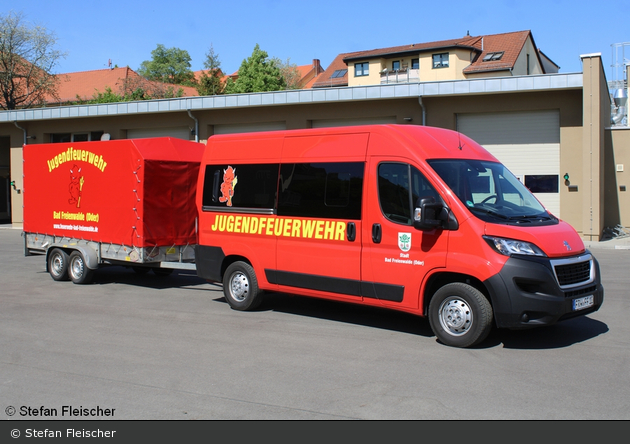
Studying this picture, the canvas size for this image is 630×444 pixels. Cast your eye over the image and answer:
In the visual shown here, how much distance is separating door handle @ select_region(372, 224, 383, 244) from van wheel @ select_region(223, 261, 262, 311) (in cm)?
224

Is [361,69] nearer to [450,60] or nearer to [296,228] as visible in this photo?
[450,60]

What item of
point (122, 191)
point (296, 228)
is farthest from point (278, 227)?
point (122, 191)

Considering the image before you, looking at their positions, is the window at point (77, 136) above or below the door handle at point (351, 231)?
above

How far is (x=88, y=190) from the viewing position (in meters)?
11.6

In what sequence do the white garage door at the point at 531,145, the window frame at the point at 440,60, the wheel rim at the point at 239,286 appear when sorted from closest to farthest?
the wheel rim at the point at 239,286, the white garage door at the point at 531,145, the window frame at the point at 440,60

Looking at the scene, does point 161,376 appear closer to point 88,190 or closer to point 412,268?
point 412,268

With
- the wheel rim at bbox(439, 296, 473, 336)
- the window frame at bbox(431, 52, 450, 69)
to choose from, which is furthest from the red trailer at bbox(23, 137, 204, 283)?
the window frame at bbox(431, 52, 450, 69)

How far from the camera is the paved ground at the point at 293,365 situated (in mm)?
4965

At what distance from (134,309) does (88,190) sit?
3.32m

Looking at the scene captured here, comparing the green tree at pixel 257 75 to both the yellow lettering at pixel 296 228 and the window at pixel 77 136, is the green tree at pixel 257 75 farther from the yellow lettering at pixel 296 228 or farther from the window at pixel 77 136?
the yellow lettering at pixel 296 228

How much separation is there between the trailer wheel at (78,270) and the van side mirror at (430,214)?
7.39m

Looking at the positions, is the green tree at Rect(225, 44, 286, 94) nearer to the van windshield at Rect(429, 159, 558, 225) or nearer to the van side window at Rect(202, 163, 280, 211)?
the van side window at Rect(202, 163, 280, 211)

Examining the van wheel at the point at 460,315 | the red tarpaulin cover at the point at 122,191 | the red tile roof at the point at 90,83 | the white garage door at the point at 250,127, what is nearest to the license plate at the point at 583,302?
the van wheel at the point at 460,315

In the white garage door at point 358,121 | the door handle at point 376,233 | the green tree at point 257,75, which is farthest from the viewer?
the green tree at point 257,75
